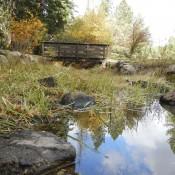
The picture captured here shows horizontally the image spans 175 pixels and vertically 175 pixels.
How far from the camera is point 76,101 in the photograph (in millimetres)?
5656

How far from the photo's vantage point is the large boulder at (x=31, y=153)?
2.85m

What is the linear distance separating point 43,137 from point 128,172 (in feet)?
2.69

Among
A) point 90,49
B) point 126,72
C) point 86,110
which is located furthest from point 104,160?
point 90,49

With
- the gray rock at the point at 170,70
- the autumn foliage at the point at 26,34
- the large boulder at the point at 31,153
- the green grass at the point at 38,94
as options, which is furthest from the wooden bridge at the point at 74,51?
the large boulder at the point at 31,153

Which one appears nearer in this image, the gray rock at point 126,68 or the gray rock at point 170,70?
the gray rock at point 170,70

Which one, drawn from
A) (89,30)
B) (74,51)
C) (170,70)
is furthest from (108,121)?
(89,30)

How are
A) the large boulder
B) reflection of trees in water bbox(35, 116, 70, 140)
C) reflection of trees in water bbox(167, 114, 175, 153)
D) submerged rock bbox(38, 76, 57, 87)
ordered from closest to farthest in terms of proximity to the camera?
the large boulder
reflection of trees in water bbox(167, 114, 175, 153)
reflection of trees in water bbox(35, 116, 70, 140)
submerged rock bbox(38, 76, 57, 87)

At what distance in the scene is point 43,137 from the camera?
3.35 m

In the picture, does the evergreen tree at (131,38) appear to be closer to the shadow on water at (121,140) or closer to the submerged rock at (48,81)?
the submerged rock at (48,81)

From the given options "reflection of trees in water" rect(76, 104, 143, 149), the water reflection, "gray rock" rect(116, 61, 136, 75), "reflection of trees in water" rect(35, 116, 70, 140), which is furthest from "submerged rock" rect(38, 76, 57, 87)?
"gray rock" rect(116, 61, 136, 75)

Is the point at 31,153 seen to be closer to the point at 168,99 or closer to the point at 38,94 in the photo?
the point at 38,94

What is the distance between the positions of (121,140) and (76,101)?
5.59 feet

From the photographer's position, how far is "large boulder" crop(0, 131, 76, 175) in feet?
9.34

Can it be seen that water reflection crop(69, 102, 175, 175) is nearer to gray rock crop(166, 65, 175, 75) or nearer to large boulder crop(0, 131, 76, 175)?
large boulder crop(0, 131, 76, 175)
